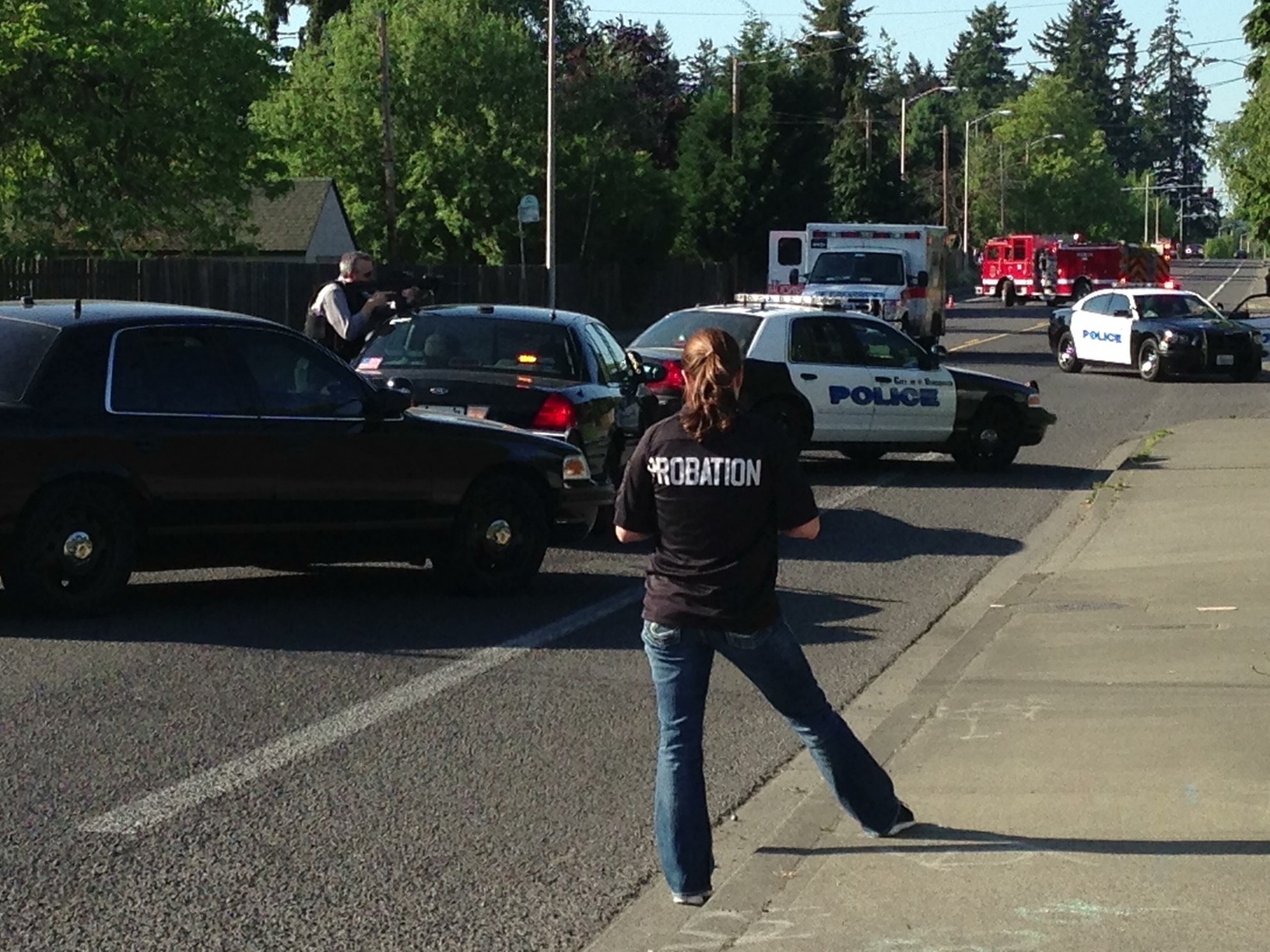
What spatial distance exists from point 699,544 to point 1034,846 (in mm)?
1559

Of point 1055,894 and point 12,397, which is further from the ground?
point 12,397

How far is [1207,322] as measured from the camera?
115 feet

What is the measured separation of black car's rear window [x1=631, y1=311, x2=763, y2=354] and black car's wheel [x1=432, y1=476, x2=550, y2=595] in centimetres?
715

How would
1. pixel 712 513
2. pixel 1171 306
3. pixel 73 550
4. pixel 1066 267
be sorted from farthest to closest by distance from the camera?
1. pixel 1066 267
2. pixel 1171 306
3. pixel 73 550
4. pixel 712 513

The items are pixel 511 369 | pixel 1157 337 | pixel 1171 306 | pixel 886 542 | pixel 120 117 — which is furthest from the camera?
pixel 1171 306

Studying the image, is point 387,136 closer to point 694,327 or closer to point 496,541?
point 694,327

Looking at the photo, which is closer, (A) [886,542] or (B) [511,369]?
(B) [511,369]

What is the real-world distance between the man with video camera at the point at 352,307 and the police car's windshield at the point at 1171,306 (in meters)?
22.5

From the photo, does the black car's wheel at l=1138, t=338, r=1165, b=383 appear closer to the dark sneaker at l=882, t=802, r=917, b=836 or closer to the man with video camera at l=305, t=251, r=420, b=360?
the man with video camera at l=305, t=251, r=420, b=360

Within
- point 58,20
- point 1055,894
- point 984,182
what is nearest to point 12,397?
point 1055,894

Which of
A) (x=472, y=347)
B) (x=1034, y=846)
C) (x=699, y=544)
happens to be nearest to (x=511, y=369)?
(x=472, y=347)

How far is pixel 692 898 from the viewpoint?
228 inches

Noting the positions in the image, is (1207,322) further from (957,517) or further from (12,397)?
(12,397)

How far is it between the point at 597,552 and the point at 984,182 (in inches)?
4541
